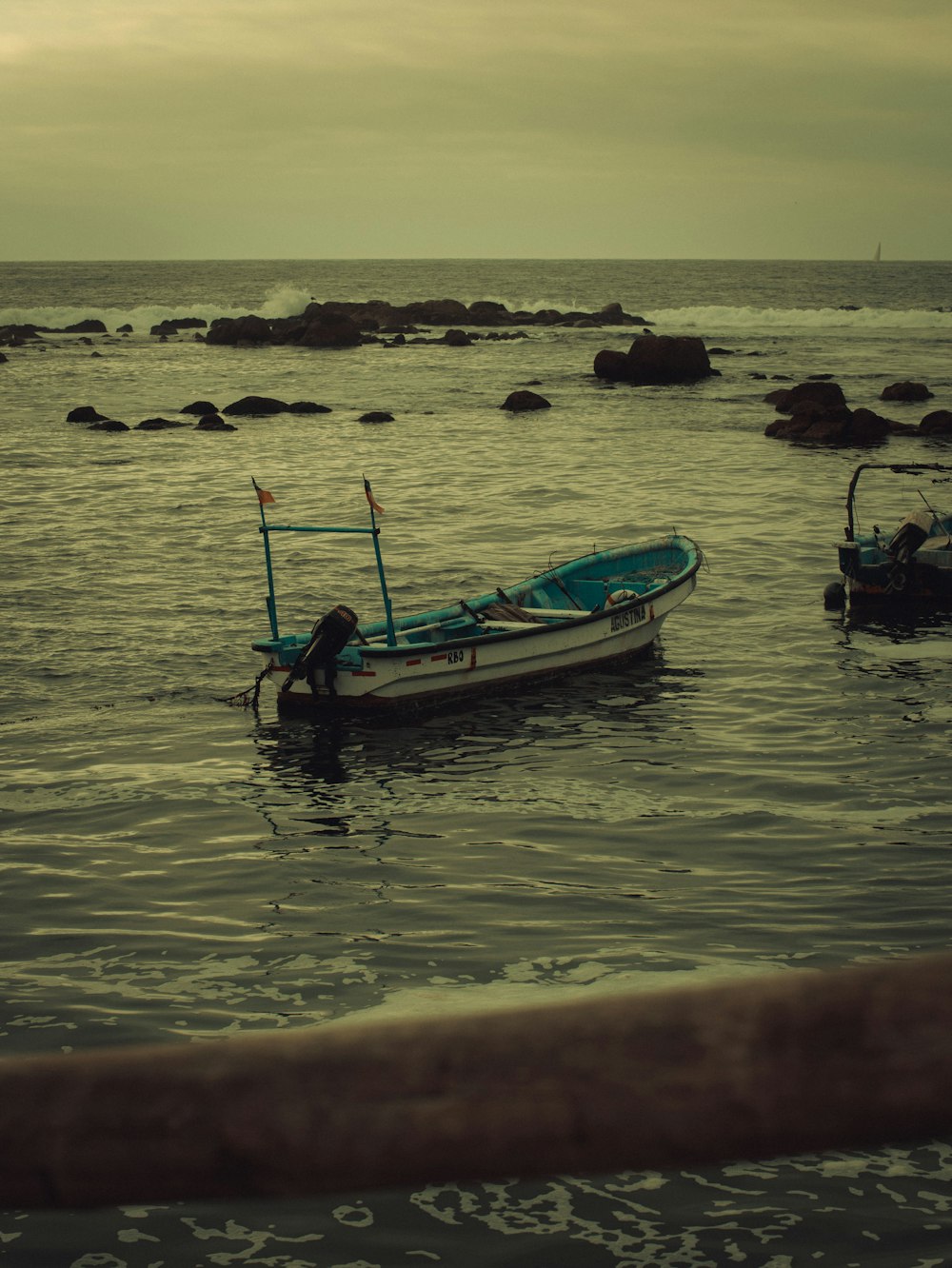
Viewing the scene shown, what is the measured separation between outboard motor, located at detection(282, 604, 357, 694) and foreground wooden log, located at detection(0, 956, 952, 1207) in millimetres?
14307

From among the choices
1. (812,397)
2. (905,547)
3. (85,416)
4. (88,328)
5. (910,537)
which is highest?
(88,328)

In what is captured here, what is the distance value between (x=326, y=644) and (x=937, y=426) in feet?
105

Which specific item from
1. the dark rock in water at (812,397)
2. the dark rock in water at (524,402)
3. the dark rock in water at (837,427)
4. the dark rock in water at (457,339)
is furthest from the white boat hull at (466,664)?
the dark rock in water at (457,339)

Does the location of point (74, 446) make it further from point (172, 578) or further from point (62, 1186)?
point (62, 1186)

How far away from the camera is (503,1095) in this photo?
0.89 m

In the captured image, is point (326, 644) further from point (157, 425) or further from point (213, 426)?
point (157, 425)

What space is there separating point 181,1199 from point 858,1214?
667 cm

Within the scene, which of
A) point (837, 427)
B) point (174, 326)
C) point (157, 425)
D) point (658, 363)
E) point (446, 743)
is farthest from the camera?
point (174, 326)

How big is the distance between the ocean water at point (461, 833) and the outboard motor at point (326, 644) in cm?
67

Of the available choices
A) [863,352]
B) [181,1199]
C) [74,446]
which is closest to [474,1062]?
[181,1199]

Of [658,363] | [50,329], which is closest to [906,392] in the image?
[658,363]

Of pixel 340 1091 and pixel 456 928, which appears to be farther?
pixel 456 928

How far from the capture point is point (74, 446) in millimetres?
42188

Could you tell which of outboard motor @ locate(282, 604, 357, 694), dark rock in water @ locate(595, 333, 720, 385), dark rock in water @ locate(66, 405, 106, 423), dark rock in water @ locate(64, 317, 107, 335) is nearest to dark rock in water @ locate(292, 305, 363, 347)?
dark rock in water @ locate(64, 317, 107, 335)
